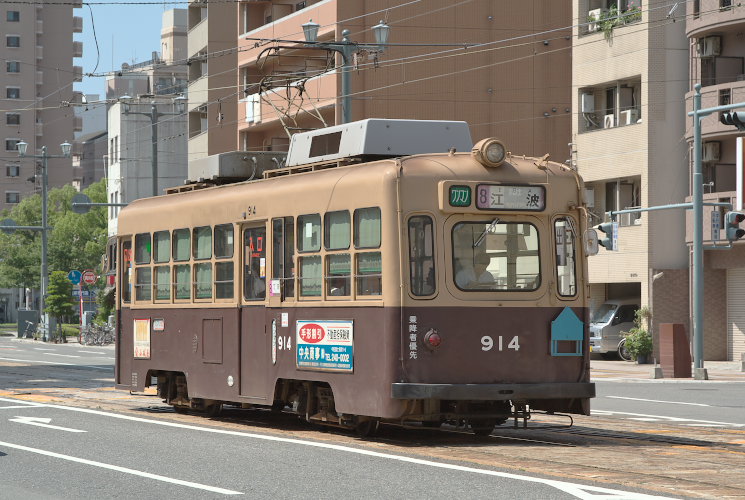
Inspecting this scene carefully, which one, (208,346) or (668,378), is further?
(668,378)

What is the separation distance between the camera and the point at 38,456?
13.5 m

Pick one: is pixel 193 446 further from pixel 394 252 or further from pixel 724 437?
pixel 724 437

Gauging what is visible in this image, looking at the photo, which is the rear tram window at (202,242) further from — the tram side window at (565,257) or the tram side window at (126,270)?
the tram side window at (565,257)

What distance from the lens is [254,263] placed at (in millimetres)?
16797

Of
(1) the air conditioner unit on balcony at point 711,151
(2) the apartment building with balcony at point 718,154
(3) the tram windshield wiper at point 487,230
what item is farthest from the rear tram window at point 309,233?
(1) the air conditioner unit on balcony at point 711,151

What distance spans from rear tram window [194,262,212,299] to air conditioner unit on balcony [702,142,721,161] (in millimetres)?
26039

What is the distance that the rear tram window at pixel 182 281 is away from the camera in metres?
18.4

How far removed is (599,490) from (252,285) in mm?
7122

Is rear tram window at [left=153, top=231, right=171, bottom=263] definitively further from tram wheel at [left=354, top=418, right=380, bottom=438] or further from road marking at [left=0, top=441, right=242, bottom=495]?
tram wheel at [left=354, top=418, right=380, bottom=438]

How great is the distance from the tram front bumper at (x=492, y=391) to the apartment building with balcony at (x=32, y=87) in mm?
116990

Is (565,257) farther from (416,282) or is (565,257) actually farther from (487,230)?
(416,282)

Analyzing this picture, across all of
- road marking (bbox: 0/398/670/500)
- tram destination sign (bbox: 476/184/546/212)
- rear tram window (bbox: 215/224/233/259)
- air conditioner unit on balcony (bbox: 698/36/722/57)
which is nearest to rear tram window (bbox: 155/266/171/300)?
rear tram window (bbox: 215/224/233/259)

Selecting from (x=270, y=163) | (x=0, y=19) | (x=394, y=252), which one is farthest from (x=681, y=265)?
(x=0, y=19)

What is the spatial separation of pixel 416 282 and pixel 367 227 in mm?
825
